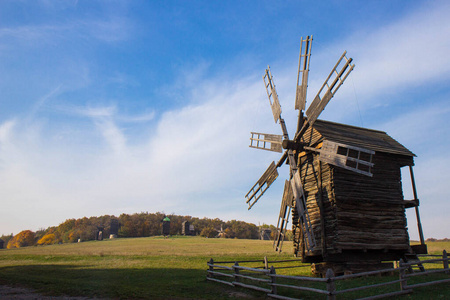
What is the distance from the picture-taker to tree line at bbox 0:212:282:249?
9712 cm

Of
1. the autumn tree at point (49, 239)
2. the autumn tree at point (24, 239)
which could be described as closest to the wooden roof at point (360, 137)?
the autumn tree at point (49, 239)

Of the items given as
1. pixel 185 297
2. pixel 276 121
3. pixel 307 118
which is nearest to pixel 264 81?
pixel 276 121

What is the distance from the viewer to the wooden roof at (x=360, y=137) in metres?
18.0

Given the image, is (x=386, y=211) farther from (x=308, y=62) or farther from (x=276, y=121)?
(x=308, y=62)

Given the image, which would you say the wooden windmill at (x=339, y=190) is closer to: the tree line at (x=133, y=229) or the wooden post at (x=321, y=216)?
the wooden post at (x=321, y=216)

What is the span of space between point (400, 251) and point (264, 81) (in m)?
14.3

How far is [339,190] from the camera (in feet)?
54.9

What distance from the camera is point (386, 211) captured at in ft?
58.0

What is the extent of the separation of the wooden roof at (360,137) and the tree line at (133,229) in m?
77.5

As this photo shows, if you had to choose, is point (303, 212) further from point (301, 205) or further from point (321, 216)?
point (321, 216)

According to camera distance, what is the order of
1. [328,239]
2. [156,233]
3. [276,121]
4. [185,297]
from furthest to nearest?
[156,233], [276,121], [328,239], [185,297]

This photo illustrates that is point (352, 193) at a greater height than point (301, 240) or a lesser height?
greater

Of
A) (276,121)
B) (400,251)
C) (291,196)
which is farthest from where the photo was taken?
(276,121)

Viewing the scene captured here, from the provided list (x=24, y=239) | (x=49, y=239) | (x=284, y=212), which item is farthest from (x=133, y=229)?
(x=284, y=212)
